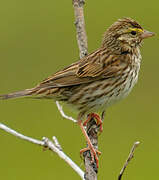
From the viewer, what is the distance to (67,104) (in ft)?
26.7

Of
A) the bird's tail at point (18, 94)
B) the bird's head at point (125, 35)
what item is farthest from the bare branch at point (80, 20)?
the bird's tail at point (18, 94)

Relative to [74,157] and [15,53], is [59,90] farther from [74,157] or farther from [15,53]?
[15,53]

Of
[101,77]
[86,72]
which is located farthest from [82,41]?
[101,77]

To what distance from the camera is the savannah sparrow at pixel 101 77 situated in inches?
312

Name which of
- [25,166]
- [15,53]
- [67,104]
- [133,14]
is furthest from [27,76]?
[67,104]

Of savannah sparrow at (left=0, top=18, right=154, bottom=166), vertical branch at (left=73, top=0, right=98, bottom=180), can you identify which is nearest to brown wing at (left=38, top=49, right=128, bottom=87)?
savannah sparrow at (left=0, top=18, right=154, bottom=166)

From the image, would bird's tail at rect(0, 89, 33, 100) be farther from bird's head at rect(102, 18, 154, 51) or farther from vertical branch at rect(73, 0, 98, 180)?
bird's head at rect(102, 18, 154, 51)

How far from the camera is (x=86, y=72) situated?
802 centimetres

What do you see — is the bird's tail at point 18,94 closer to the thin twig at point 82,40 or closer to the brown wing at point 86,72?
the brown wing at point 86,72

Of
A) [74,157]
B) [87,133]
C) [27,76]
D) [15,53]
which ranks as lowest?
[87,133]

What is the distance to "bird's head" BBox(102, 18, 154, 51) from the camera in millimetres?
8133

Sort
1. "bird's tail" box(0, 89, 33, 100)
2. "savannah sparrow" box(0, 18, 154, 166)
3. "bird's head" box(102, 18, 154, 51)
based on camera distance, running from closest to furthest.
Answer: "bird's tail" box(0, 89, 33, 100), "savannah sparrow" box(0, 18, 154, 166), "bird's head" box(102, 18, 154, 51)

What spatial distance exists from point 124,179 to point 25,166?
211 centimetres

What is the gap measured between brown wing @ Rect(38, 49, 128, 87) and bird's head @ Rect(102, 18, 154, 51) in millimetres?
213
